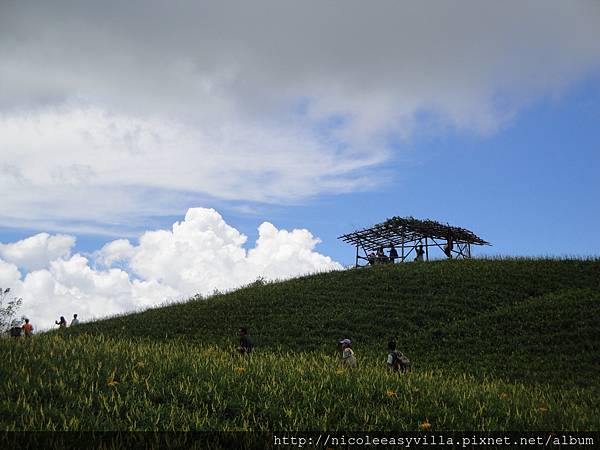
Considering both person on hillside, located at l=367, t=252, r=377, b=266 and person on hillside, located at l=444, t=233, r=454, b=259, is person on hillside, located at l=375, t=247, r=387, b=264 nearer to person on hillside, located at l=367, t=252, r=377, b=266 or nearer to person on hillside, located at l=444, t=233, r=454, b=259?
person on hillside, located at l=367, t=252, r=377, b=266

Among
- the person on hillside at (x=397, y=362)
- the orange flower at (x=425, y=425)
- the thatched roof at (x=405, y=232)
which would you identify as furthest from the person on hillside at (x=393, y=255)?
the orange flower at (x=425, y=425)

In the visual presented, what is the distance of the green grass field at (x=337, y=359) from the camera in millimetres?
9727

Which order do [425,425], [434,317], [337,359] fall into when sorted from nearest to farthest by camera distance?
1. [425,425]
2. [337,359]
3. [434,317]

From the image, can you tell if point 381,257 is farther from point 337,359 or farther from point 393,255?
point 337,359

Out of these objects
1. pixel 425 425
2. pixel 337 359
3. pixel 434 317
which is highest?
pixel 434 317

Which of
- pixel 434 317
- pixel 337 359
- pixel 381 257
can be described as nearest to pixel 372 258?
pixel 381 257

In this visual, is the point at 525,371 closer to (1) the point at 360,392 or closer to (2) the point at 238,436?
(1) the point at 360,392

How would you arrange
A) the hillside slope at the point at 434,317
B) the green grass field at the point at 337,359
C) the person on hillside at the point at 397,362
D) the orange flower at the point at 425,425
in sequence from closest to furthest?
the orange flower at the point at 425,425 < the green grass field at the point at 337,359 < the person on hillside at the point at 397,362 < the hillside slope at the point at 434,317

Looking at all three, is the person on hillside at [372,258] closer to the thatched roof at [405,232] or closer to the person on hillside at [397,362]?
the thatched roof at [405,232]

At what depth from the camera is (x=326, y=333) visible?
23.8 metres

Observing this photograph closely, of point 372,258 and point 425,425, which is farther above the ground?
point 372,258

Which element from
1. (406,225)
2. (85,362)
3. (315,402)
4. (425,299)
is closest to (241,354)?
(85,362)

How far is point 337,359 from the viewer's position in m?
17.5

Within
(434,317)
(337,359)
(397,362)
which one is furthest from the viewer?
(434,317)
